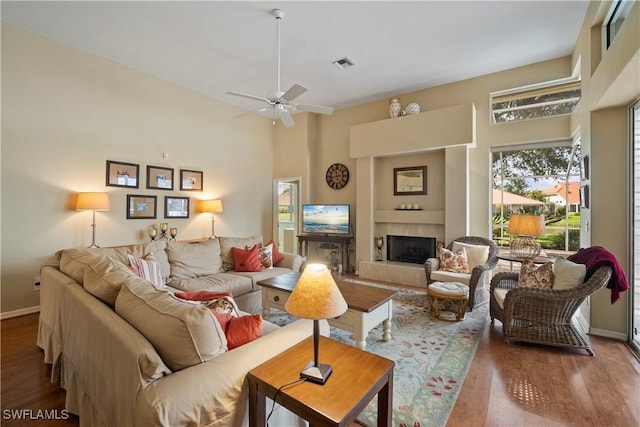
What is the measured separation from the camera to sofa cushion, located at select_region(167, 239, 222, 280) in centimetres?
341

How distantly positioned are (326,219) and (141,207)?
3.35 meters

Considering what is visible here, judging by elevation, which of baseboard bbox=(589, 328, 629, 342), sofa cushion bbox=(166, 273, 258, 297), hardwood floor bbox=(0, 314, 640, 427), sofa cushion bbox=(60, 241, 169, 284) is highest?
sofa cushion bbox=(60, 241, 169, 284)

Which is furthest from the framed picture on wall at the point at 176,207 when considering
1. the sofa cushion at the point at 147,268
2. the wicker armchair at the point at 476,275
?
the wicker armchair at the point at 476,275

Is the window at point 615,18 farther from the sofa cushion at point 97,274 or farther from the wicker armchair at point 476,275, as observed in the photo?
the sofa cushion at point 97,274

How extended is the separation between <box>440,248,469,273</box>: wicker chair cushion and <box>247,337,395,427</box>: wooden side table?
3.07 meters

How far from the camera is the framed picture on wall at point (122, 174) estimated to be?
4.23 meters

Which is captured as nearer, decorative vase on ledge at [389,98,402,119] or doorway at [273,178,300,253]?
decorative vase on ledge at [389,98,402,119]

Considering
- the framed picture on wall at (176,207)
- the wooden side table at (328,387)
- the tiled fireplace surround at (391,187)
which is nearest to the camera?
the wooden side table at (328,387)

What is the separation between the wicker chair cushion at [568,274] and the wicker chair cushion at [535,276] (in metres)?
0.06

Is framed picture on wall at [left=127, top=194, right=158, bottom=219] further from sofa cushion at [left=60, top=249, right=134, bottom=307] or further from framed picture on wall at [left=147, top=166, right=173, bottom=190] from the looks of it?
sofa cushion at [left=60, top=249, right=134, bottom=307]

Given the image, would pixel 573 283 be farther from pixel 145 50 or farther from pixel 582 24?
pixel 145 50

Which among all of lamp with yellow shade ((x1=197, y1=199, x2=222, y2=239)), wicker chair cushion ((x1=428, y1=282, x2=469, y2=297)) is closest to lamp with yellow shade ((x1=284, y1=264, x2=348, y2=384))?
wicker chair cushion ((x1=428, y1=282, x2=469, y2=297))

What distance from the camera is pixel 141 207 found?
4590mm

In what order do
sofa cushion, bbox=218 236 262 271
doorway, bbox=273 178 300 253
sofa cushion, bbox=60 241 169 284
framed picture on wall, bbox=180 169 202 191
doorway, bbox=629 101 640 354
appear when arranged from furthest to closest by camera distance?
doorway, bbox=273 178 300 253, framed picture on wall, bbox=180 169 202 191, sofa cushion, bbox=218 236 262 271, doorway, bbox=629 101 640 354, sofa cushion, bbox=60 241 169 284
